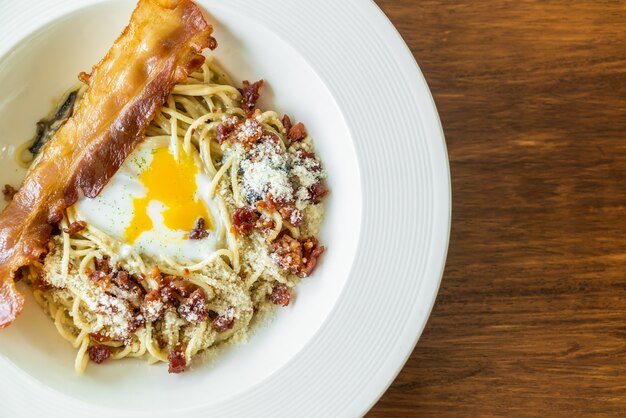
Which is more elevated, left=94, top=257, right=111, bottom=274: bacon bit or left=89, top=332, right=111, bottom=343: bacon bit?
left=94, top=257, right=111, bottom=274: bacon bit

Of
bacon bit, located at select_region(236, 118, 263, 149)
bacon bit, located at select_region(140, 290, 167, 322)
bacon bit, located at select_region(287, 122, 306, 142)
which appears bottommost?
bacon bit, located at select_region(140, 290, 167, 322)

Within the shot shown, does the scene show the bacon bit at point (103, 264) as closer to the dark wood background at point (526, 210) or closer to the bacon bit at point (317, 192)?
the bacon bit at point (317, 192)

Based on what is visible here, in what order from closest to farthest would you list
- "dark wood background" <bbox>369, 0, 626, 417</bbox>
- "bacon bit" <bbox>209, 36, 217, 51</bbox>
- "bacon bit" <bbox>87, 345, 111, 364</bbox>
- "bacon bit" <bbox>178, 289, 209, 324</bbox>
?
"bacon bit" <bbox>209, 36, 217, 51</bbox>
"bacon bit" <bbox>178, 289, 209, 324</bbox>
"bacon bit" <bbox>87, 345, 111, 364</bbox>
"dark wood background" <bbox>369, 0, 626, 417</bbox>

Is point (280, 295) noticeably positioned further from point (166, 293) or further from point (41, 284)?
point (41, 284)

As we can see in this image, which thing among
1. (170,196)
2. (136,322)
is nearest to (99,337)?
(136,322)

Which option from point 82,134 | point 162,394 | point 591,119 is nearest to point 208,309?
point 162,394

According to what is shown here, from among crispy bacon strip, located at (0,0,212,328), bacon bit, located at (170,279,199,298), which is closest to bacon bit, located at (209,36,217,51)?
crispy bacon strip, located at (0,0,212,328)

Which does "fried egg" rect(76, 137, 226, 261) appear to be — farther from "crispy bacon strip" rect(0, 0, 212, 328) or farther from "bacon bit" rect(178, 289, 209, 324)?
"bacon bit" rect(178, 289, 209, 324)
